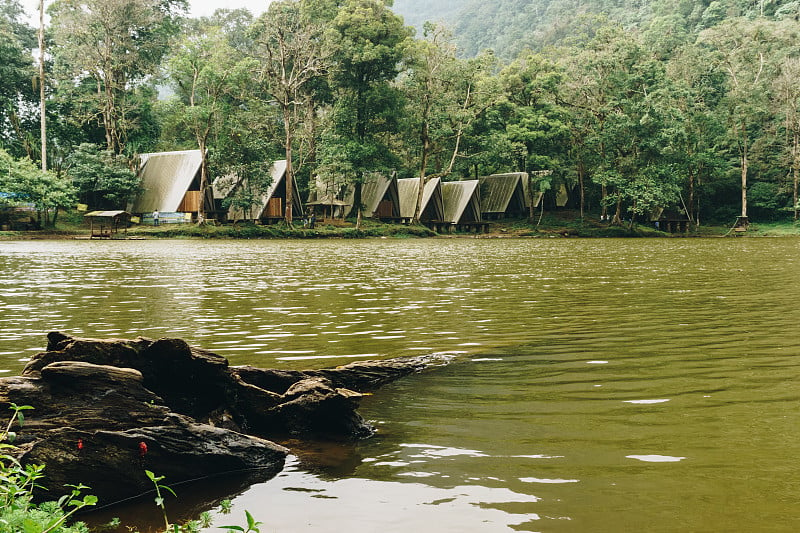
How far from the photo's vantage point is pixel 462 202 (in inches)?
2327

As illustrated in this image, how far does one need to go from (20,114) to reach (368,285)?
52.0 metres

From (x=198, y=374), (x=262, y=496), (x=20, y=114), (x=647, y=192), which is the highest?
(x=20, y=114)

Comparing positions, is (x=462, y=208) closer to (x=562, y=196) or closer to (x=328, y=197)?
(x=328, y=197)

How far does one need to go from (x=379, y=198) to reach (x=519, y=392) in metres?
52.8

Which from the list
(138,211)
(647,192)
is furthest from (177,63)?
(647,192)

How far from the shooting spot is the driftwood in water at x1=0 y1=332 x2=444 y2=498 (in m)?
3.81

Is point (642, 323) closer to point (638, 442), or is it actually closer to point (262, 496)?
point (638, 442)

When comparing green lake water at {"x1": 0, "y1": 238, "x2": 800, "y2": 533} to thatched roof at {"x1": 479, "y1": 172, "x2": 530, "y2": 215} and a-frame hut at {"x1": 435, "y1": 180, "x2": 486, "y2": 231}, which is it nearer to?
a-frame hut at {"x1": 435, "y1": 180, "x2": 486, "y2": 231}

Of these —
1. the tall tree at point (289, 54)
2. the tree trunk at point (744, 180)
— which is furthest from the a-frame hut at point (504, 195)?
the tall tree at point (289, 54)

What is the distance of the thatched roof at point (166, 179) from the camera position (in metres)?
49.7

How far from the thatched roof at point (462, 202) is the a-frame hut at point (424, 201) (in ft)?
3.06

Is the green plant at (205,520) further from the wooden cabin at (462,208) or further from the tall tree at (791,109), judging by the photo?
the tall tree at (791,109)

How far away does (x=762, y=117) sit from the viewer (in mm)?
59688

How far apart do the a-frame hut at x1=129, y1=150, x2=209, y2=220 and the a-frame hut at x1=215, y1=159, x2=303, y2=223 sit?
213 cm
